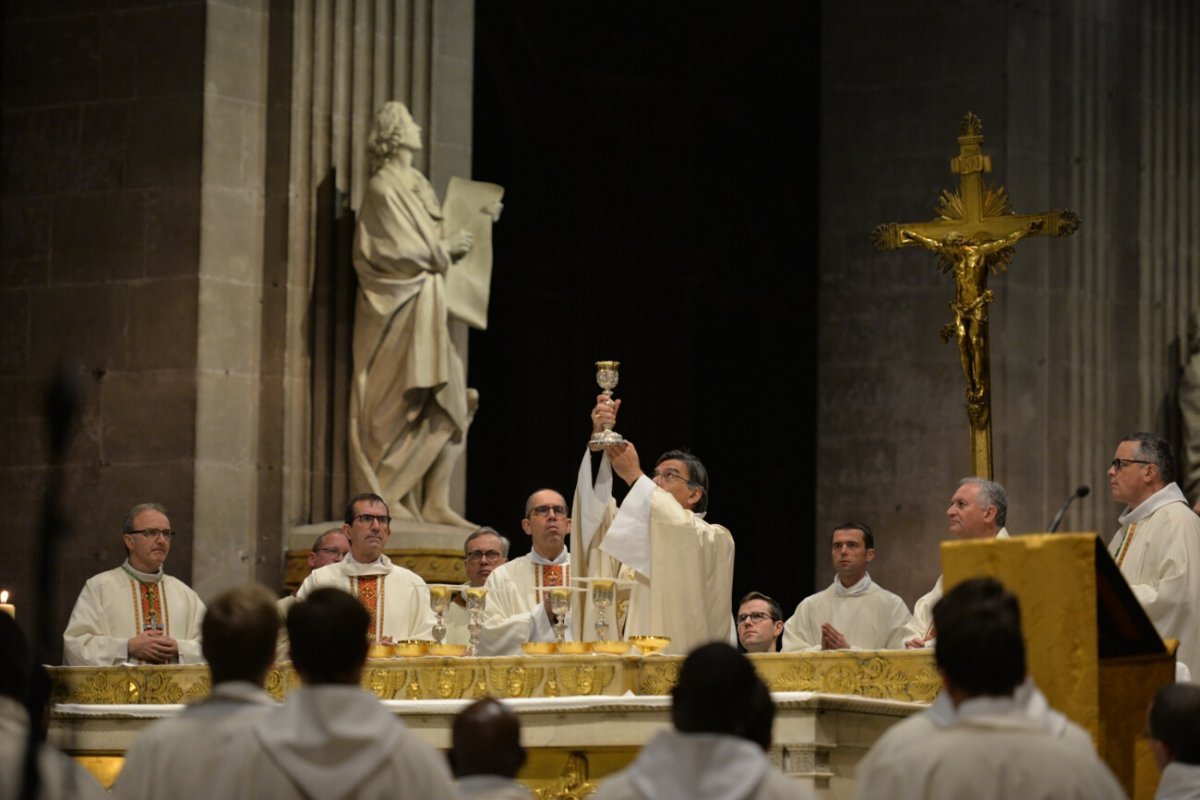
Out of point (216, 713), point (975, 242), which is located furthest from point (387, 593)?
point (216, 713)

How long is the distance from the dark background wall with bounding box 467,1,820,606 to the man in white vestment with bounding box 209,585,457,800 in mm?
14244

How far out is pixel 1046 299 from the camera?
1527 cm

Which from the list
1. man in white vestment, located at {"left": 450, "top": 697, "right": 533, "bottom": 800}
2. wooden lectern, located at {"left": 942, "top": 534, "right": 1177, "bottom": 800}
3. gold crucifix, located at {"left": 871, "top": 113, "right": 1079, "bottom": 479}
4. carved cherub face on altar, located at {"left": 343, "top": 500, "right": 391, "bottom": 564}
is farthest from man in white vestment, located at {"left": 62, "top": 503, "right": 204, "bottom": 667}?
man in white vestment, located at {"left": 450, "top": 697, "right": 533, "bottom": 800}

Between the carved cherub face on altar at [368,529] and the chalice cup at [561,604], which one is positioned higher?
the carved cherub face on altar at [368,529]

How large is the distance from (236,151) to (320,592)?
857 centimetres

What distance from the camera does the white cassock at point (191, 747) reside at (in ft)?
14.0

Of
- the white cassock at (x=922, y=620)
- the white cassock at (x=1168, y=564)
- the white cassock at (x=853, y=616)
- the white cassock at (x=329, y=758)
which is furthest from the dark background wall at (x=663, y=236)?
the white cassock at (x=329, y=758)

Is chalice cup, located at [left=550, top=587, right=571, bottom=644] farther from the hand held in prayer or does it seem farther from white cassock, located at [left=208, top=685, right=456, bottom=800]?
white cassock, located at [left=208, top=685, right=456, bottom=800]

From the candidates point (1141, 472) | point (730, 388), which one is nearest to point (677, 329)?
point (730, 388)

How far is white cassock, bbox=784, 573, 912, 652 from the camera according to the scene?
10.6 meters

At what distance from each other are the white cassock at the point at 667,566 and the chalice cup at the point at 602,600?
0.46 meters

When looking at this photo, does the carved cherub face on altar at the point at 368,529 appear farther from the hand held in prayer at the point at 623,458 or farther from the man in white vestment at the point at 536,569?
the hand held in prayer at the point at 623,458

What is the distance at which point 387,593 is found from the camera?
32.2 ft

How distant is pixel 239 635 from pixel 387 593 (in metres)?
5.49
